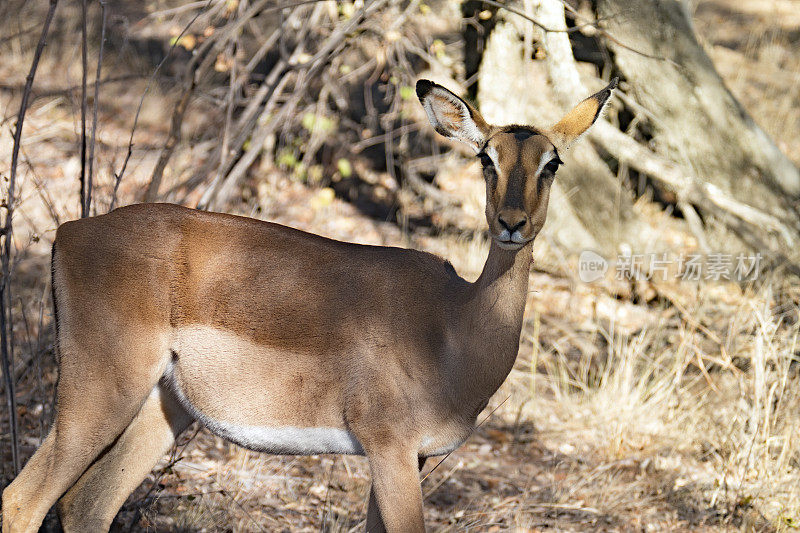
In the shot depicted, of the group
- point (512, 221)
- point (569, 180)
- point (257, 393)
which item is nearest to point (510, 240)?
point (512, 221)

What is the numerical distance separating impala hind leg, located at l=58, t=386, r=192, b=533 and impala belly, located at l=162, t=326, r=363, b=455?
0.45 meters

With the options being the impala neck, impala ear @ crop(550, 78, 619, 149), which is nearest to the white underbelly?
the impala neck

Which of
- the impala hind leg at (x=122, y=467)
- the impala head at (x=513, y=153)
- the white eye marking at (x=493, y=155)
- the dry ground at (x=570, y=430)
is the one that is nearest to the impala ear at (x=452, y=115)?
the impala head at (x=513, y=153)

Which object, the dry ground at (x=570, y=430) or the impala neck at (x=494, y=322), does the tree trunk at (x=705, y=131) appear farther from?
the impala neck at (x=494, y=322)

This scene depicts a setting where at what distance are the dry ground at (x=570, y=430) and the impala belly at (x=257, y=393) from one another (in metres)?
0.69

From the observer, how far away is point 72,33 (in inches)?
444

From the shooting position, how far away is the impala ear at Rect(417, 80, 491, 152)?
391cm

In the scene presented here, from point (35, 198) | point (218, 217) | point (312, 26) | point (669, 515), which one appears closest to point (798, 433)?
point (669, 515)

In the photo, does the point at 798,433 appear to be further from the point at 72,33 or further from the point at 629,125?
the point at 72,33

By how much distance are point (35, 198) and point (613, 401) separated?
5.49m

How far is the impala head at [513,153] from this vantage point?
3.52 meters

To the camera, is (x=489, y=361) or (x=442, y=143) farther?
(x=442, y=143)

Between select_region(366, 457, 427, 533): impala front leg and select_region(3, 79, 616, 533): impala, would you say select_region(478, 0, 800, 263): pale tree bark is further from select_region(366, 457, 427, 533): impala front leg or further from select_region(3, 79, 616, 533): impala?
select_region(366, 457, 427, 533): impala front leg

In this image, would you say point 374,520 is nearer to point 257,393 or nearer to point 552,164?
point 257,393
